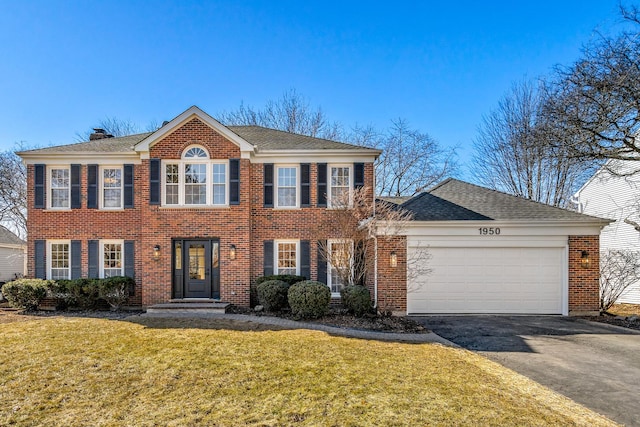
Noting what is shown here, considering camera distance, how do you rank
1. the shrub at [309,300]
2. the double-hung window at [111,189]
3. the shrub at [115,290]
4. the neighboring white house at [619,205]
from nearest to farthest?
the shrub at [309,300], the shrub at [115,290], the double-hung window at [111,189], the neighboring white house at [619,205]

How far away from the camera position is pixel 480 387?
5.34 m

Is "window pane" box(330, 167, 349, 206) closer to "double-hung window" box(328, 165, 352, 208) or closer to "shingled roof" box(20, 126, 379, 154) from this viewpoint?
"double-hung window" box(328, 165, 352, 208)

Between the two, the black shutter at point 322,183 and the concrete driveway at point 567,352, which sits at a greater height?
the black shutter at point 322,183

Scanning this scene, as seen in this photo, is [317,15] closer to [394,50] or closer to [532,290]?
[394,50]

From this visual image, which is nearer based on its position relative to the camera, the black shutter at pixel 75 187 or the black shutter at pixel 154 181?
the black shutter at pixel 154 181

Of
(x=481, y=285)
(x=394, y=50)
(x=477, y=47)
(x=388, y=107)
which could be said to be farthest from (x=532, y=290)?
(x=388, y=107)

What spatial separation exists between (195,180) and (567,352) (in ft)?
36.5

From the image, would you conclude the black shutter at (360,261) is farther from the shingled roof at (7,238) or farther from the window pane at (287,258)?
the shingled roof at (7,238)

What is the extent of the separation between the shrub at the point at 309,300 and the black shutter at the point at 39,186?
961cm

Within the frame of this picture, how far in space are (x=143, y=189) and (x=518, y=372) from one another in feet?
37.3

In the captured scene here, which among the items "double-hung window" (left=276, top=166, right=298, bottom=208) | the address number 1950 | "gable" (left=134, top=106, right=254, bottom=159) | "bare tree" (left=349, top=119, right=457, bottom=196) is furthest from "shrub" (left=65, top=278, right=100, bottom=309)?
"bare tree" (left=349, top=119, right=457, bottom=196)

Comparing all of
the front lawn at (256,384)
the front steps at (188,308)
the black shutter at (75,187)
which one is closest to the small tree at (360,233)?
the front lawn at (256,384)

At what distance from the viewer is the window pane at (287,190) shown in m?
12.6

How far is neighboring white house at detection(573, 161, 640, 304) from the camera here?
1519cm
